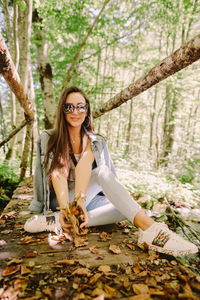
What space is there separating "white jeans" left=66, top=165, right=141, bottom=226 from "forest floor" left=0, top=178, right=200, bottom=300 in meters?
0.18

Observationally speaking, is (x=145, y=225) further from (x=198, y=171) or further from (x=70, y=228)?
(x=198, y=171)

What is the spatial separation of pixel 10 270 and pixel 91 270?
2.01ft

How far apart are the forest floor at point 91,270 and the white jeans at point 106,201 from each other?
7.0 inches

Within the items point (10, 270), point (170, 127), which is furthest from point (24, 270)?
point (170, 127)

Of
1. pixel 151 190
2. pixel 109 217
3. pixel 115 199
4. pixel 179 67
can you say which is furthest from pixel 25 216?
pixel 151 190

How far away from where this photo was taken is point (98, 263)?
1539mm

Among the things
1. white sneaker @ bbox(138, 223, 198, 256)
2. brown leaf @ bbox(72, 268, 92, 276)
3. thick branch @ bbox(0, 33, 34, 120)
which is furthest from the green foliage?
white sneaker @ bbox(138, 223, 198, 256)

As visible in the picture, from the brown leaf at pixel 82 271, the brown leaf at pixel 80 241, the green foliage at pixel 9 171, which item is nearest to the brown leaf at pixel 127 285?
the brown leaf at pixel 82 271

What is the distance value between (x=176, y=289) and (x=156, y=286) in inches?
5.0

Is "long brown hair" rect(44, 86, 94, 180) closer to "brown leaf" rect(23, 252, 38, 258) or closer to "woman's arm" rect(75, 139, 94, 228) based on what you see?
"woman's arm" rect(75, 139, 94, 228)

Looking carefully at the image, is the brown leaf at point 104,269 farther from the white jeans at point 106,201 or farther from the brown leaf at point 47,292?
the white jeans at point 106,201

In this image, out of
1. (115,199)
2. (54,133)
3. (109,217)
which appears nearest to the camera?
(115,199)

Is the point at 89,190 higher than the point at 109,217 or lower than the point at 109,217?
higher

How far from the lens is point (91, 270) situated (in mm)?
1436
